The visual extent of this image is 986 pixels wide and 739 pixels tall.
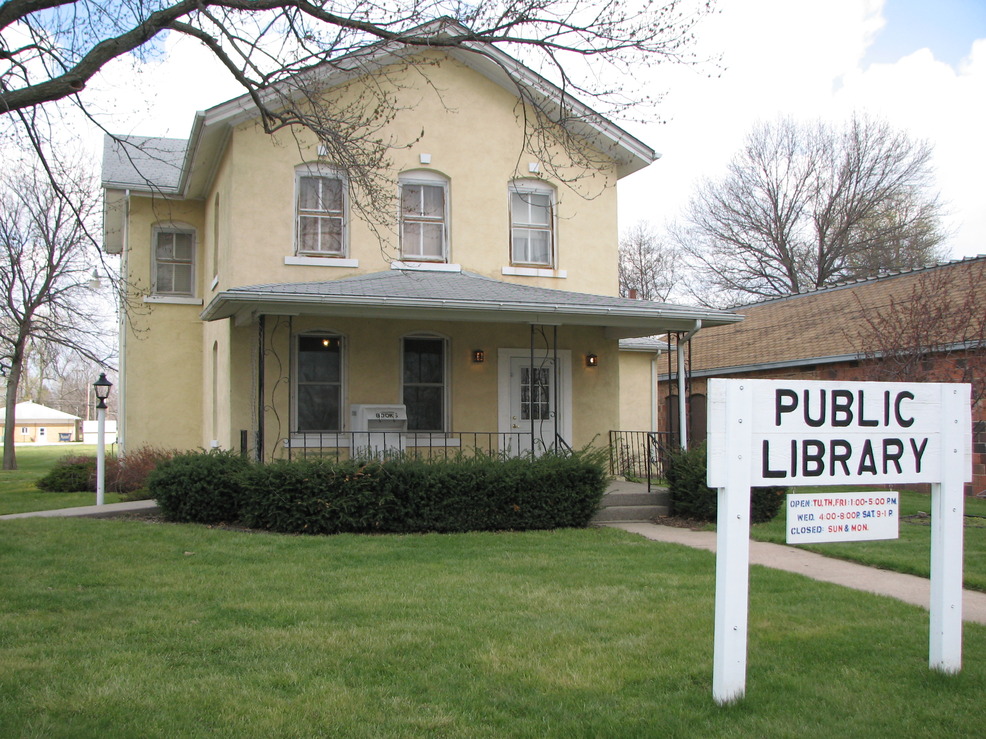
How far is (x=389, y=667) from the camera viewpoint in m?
5.02

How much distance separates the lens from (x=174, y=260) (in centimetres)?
1653

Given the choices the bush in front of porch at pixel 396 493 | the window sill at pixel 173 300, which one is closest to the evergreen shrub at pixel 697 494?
the bush in front of porch at pixel 396 493

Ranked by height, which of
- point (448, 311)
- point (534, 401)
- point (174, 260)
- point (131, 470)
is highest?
point (174, 260)

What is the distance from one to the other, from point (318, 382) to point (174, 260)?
5.43m

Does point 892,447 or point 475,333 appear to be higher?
point 475,333

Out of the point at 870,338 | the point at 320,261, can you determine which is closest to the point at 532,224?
the point at 320,261

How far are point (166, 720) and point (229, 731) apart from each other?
0.35m

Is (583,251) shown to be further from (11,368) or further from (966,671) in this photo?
(11,368)

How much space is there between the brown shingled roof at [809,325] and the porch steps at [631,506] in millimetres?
7059

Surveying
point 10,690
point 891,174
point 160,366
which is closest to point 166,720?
point 10,690

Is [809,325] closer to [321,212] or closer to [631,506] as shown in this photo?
[631,506]

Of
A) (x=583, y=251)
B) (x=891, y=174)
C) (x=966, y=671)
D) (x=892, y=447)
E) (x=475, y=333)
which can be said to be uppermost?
(x=891, y=174)

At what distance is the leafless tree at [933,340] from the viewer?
13680 mm

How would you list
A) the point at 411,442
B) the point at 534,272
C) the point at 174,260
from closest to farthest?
the point at 411,442, the point at 534,272, the point at 174,260
